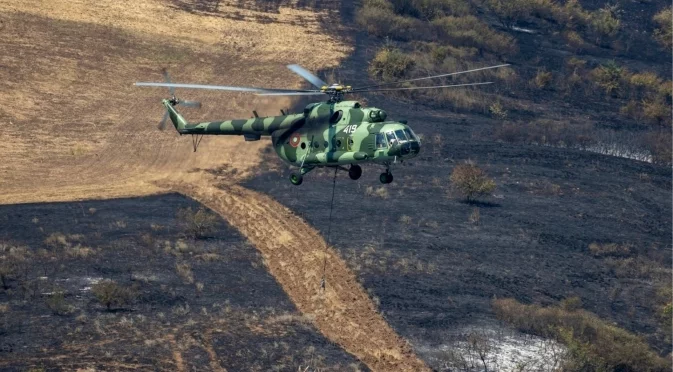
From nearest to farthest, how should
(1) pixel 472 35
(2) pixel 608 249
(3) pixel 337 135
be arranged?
(3) pixel 337 135, (2) pixel 608 249, (1) pixel 472 35

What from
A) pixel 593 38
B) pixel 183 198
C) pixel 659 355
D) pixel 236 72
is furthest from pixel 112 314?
pixel 593 38

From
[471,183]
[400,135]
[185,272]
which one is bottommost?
[185,272]

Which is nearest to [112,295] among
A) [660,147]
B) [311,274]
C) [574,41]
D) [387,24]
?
[311,274]

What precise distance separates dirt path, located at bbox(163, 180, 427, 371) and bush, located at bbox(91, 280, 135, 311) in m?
6.09

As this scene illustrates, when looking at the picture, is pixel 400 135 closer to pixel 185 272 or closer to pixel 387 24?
pixel 185 272

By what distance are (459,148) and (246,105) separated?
41.1 feet

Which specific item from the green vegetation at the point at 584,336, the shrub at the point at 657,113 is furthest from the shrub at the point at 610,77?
the green vegetation at the point at 584,336

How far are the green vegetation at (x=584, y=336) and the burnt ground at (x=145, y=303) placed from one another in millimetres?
7298

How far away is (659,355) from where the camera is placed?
121ft

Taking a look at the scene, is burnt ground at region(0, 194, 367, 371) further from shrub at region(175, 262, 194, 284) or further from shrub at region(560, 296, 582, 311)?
shrub at region(560, 296, 582, 311)

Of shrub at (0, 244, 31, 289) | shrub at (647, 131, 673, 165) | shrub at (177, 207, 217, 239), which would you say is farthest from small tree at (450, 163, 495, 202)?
shrub at (0, 244, 31, 289)

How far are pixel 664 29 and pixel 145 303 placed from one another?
61922mm

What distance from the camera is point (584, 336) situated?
1443 inches

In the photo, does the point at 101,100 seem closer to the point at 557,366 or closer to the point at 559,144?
the point at 559,144
